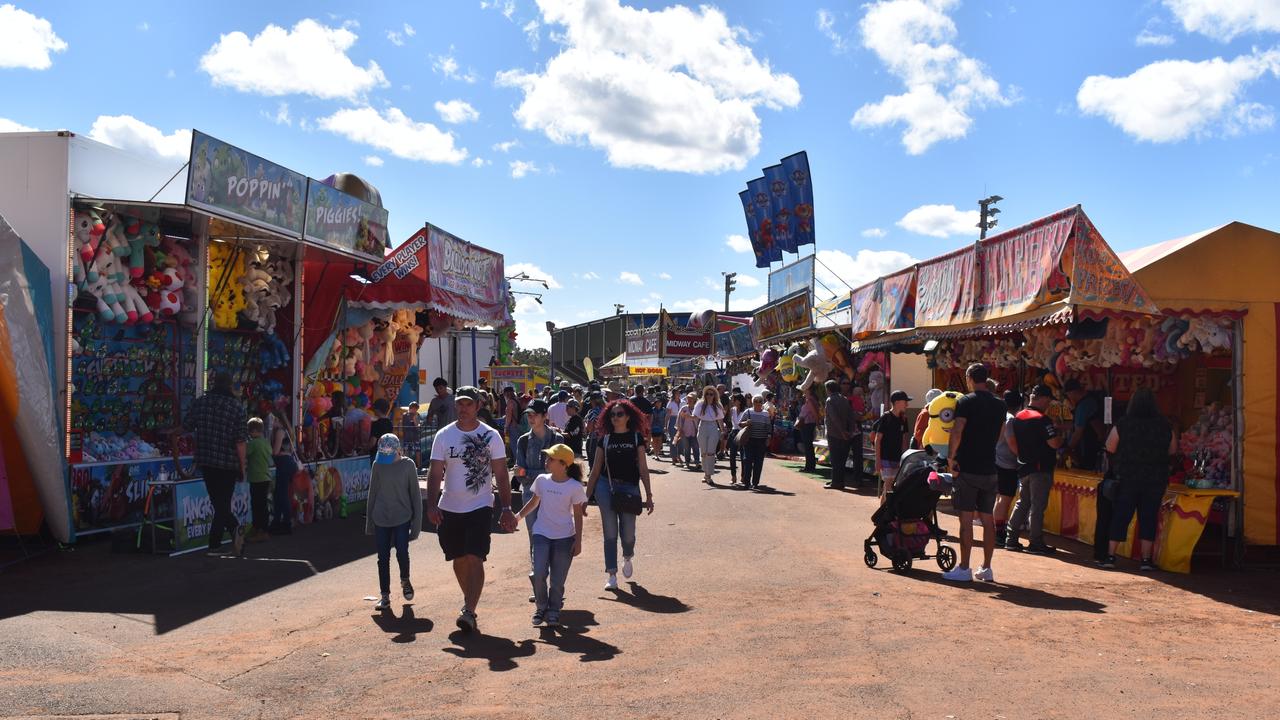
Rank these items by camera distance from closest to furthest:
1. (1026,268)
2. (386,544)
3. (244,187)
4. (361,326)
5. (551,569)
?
(551,569), (386,544), (1026,268), (244,187), (361,326)

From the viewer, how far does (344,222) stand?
598 inches

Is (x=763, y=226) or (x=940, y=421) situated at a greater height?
(x=763, y=226)

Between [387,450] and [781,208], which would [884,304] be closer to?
[387,450]

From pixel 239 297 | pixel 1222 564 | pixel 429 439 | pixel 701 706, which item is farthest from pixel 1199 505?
pixel 429 439

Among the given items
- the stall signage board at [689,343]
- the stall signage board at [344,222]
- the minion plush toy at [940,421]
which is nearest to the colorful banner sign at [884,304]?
the minion plush toy at [940,421]

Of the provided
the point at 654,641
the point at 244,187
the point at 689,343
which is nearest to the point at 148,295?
the point at 244,187

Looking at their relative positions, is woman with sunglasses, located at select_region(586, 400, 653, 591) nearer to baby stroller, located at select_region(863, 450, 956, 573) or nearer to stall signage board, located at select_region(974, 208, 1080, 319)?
baby stroller, located at select_region(863, 450, 956, 573)

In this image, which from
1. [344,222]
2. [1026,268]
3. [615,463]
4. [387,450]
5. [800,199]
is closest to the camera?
[387,450]

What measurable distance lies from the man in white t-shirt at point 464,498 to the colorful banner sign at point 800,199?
21.4 m

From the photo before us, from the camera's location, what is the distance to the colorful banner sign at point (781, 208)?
2841cm

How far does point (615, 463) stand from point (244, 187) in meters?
6.37

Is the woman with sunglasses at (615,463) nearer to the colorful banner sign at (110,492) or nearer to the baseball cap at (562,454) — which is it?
the baseball cap at (562,454)

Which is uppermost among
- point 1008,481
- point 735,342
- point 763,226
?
point 763,226

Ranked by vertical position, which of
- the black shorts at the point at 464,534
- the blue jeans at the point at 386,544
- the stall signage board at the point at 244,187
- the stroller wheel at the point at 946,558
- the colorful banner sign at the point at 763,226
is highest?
the colorful banner sign at the point at 763,226
